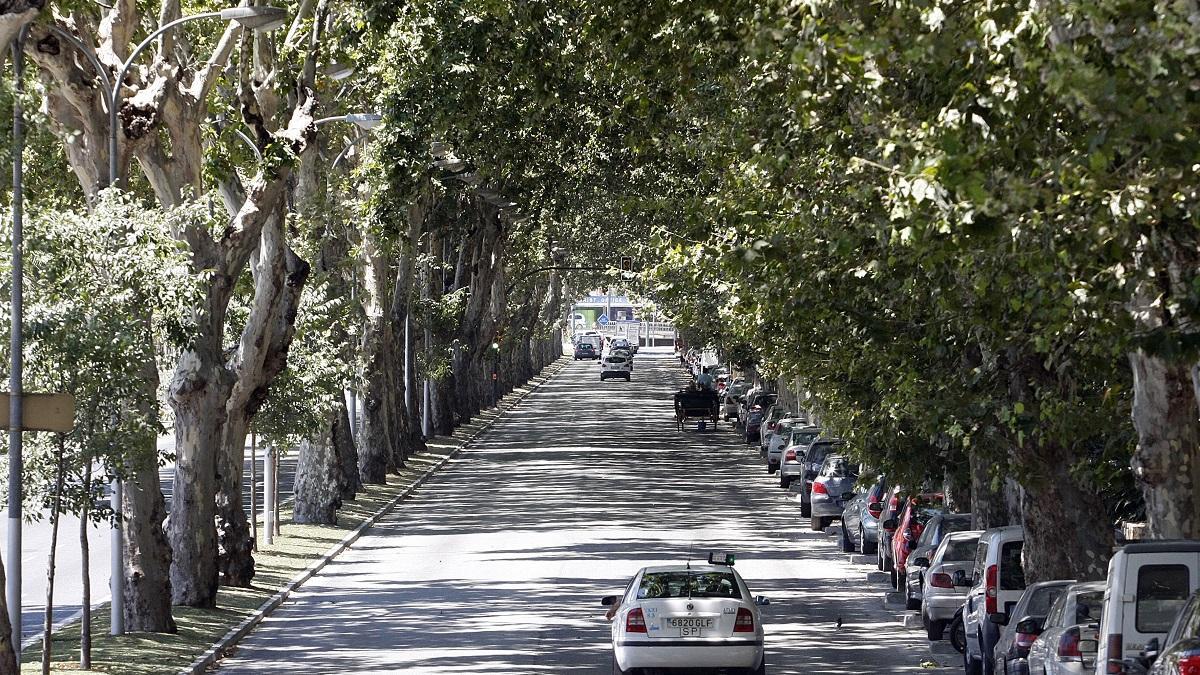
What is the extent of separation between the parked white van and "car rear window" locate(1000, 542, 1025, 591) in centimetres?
602

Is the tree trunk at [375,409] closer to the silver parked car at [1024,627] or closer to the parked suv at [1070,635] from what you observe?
the silver parked car at [1024,627]

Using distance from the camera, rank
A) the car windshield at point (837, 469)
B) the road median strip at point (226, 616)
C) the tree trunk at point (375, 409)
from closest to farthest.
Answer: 1. the road median strip at point (226, 616)
2. the car windshield at point (837, 469)
3. the tree trunk at point (375, 409)

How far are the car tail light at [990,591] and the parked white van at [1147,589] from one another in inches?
217

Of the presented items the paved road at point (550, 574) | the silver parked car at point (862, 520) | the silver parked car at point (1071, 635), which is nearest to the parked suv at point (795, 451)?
the paved road at point (550, 574)

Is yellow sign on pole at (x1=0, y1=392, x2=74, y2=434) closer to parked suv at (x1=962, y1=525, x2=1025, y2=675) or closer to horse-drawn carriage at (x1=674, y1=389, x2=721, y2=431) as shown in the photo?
parked suv at (x1=962, y1=525, x2=1025, y2=675)

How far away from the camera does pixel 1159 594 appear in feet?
45.6

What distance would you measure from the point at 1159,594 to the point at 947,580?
888 cm

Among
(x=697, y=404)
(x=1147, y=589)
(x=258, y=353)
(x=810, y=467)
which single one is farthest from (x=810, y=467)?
(x=697, y=404)

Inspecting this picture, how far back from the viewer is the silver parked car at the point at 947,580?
22.7 metres

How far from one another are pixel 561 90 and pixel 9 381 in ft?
27.4

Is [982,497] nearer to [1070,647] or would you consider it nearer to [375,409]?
[1070,647]

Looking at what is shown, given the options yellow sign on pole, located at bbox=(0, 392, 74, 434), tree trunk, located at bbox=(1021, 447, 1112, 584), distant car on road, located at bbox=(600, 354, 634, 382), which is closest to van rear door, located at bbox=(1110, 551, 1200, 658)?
tree trunk, located at bbox=(1021, 447, 1112, 584)

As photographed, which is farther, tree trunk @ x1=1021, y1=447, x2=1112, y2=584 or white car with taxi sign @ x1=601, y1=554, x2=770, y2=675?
tree trunk @ x1=1021, y1=447, x2=1112, y2=584

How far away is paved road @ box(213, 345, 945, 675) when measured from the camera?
878 inches
